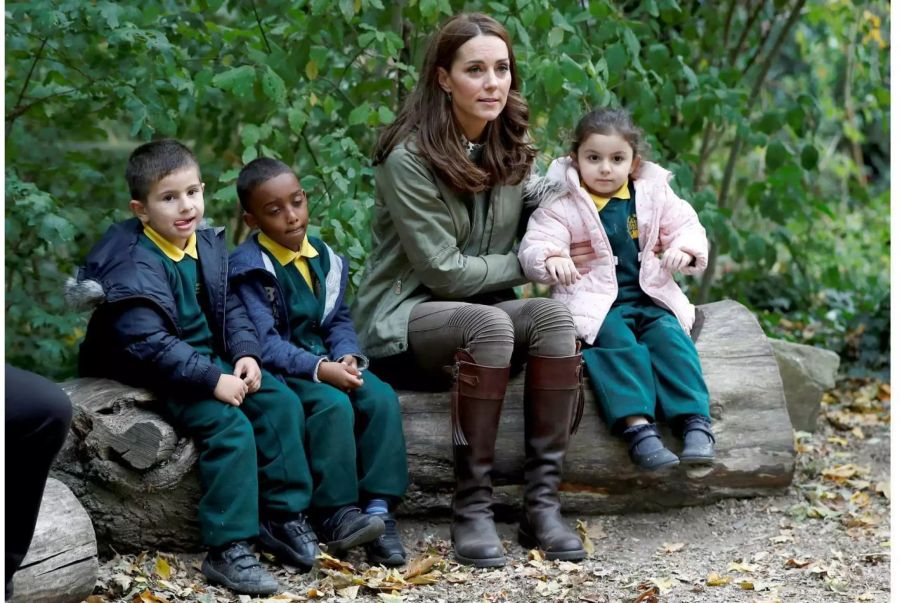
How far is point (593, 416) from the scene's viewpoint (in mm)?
3830

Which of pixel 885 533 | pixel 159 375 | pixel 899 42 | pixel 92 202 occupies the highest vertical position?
pixel 899 42

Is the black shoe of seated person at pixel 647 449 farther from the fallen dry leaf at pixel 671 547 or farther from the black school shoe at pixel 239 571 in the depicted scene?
the black school shoe at pixel 239 571

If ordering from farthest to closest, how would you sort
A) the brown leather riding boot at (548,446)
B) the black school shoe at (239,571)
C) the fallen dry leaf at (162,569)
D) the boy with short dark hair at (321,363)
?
the brown leather riding boot at (548,446) → the boy with short dark hair at (321,363) → the fallen dry leaf at (162,569) → the black school shoe at (239,571)

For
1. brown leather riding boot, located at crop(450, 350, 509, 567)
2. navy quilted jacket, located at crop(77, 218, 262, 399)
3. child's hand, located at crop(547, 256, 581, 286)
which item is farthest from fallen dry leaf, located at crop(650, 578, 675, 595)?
navy quilted jacket, located at crop(77, 218, 262, 399)

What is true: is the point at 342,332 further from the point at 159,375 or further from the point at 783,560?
the point at 783,560

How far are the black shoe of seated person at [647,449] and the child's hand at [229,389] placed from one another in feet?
4.22

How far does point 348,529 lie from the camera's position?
3.36 meters

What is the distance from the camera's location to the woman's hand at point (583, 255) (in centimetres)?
394

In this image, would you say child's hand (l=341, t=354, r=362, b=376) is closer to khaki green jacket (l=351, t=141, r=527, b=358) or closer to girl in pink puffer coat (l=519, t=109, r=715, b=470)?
khaki green jacket (l=351, t=141, r=527, b=358)

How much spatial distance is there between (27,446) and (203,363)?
0.75 metres

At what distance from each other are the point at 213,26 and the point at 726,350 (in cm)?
243

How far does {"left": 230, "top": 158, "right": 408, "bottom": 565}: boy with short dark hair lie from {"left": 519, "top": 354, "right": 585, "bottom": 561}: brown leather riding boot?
42cm

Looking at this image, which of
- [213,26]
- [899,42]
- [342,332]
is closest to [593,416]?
[342,332]

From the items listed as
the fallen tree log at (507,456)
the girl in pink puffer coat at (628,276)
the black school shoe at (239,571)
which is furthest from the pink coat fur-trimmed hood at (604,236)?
the black school shoe at (239,571)
